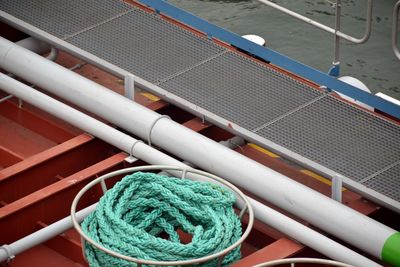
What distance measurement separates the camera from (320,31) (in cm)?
1410

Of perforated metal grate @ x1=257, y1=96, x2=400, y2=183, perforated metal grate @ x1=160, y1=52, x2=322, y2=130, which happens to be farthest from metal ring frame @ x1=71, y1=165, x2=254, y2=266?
perforated metal grate @ x1=160, y1=52, x2=322, y2=130

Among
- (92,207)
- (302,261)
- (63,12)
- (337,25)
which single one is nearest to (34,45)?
(63,12)

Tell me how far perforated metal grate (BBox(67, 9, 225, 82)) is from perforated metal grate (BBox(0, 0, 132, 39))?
133 millimetres

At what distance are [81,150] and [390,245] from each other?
2.55 metres

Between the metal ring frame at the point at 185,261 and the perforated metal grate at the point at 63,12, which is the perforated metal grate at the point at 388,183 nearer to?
the metal ring frame at the point at 185,261

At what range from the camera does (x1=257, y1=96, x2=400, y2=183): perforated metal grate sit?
776 cm

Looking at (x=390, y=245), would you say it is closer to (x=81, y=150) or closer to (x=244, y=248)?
(x=244, y=248)

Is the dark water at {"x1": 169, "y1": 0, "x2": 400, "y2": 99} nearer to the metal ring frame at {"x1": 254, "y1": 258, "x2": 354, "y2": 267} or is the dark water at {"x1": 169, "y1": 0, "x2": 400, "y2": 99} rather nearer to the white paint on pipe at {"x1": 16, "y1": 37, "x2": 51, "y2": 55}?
the white paint on pipe at {"x1": 16, "y1": 37, "x2": 51, "y2": 55}

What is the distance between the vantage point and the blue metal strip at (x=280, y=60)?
27.0 feet

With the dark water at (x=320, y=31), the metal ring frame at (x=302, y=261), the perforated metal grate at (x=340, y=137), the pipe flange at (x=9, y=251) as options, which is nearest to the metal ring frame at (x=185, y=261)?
the metal ring frame at (x=302, y=261)

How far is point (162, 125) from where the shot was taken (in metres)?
8.03

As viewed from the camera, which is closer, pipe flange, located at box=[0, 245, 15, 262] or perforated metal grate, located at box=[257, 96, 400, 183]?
pipe flange, located at box=[0, 245, 15, 262]

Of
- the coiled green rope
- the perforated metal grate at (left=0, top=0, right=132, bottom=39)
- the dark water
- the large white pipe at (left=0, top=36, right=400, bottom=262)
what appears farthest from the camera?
the dark water

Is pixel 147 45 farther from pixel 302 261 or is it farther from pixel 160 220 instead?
pixel 302 261
